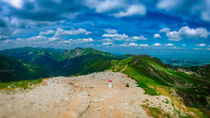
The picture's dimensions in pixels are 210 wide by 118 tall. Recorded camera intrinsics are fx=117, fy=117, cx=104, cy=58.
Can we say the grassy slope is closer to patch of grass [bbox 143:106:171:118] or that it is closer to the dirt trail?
patch of grass [bbox 143:106:171:118]

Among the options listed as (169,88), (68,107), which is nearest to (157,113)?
(68,107)

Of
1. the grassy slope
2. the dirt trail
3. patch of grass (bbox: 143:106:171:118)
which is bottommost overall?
the grassy slope

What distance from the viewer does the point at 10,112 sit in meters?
13.5

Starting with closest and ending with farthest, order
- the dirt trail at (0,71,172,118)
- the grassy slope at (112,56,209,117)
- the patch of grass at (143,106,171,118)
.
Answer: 1. the dirt trail at (0,71,172,118)
2. the patch of grass at (143,106,171,118)
3. the grassy slope at (112,56,209,117)

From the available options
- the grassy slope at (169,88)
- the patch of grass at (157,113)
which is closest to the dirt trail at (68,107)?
the patch of grass at (157,113)

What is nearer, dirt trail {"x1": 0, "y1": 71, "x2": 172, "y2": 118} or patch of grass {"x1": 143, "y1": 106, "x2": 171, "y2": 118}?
dirt trail {"x1": 0, "y1": 71, "x2": 172, "y2": 118}

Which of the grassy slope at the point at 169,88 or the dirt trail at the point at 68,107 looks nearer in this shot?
the dirt trail at the point at 68,107

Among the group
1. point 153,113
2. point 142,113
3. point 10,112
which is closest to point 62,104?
point 10,112

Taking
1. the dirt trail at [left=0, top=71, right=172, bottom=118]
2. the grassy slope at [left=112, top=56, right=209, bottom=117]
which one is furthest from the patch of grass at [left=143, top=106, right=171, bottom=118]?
the grassy slope at [left=112, top=56, right=209, bottom=117]

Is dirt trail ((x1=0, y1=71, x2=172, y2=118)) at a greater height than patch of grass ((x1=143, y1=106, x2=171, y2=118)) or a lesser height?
greater

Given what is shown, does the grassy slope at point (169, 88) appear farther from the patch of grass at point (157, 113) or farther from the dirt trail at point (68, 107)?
the dirt trail at point (68, 107)

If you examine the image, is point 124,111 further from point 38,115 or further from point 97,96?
point 38,115

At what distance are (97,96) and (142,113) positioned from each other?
10751 millimetres

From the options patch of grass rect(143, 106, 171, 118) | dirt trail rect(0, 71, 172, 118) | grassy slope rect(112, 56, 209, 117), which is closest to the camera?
dirt trail rect(0, 71, 172, 118)
